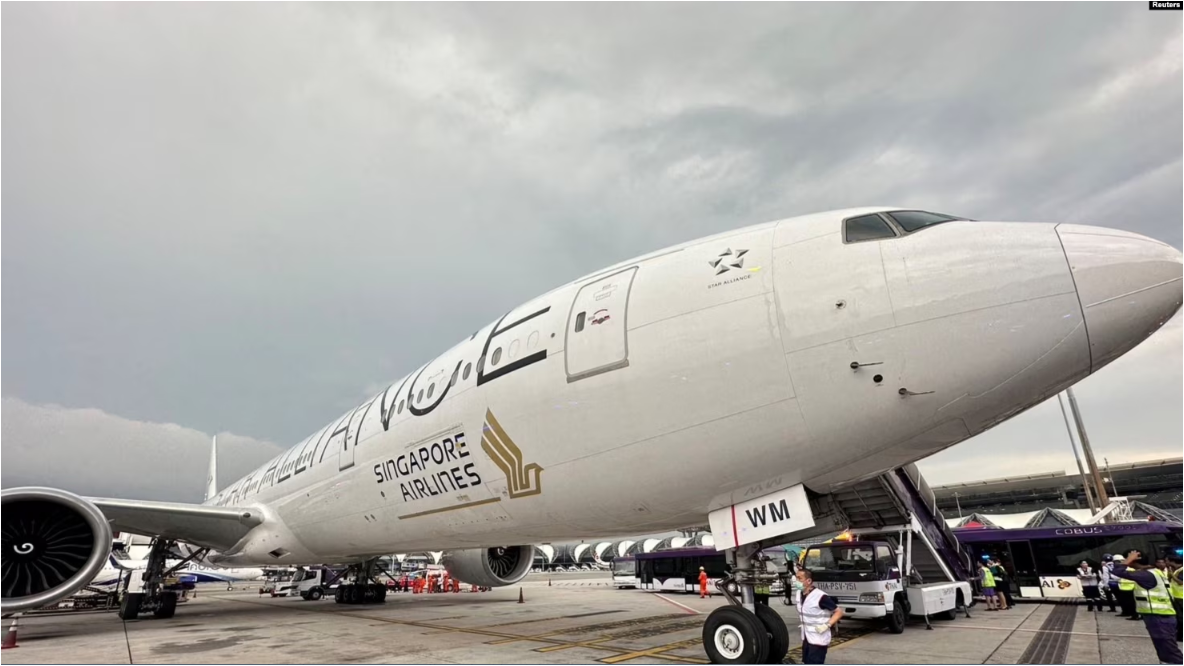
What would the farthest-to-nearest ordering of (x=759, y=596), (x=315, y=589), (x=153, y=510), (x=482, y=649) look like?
(x=315, y=589) < (x=153, y=510) < (x=482, y=649) < (x=759, y=596)

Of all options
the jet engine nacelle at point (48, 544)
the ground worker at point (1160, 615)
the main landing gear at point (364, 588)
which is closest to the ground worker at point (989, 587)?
the ground worker at point (1160, 615)

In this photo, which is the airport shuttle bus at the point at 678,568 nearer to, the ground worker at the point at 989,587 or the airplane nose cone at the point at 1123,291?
the ground worker at the point at 989,587

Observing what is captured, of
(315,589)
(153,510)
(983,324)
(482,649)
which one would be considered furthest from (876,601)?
(315,589)

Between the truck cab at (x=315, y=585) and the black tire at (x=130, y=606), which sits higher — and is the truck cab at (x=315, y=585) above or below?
below

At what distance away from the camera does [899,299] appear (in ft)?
16.5

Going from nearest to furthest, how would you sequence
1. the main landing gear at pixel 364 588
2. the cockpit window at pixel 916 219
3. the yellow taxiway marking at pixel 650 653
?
the cockpit window at pixel 916 219 < the yellow taxiway marking at pixel 650 653 < the main landing gear at pixel 364 588

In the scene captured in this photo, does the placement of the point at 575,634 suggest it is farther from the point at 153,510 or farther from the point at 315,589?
the point at 315,589

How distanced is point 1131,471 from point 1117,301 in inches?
2480

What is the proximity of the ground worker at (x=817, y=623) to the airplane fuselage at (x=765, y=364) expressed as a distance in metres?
1.12

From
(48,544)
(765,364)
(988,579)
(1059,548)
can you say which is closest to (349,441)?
(48,544)

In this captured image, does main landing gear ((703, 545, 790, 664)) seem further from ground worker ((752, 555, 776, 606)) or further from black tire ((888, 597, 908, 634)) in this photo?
black tire ((888, 597, 908, 634))

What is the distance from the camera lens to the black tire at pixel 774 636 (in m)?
5.95

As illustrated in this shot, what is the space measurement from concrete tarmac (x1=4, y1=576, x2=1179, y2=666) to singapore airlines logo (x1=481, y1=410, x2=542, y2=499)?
2039 mm

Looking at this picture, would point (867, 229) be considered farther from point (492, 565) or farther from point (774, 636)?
point (492, 565)
